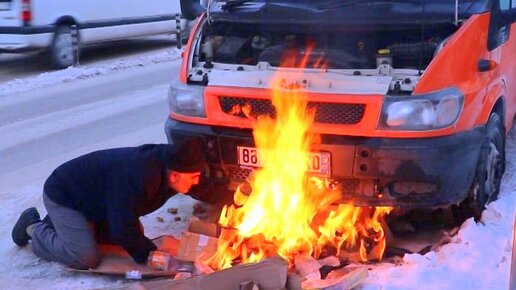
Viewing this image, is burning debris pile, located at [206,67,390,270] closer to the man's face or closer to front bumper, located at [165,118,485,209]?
front bumper, located at [165,118,485,209]

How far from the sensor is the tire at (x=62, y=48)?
44.0 feet

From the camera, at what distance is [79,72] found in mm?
13281

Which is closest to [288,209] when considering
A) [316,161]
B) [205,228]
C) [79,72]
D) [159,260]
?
[316,161]

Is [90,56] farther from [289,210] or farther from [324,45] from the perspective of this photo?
[289,210]

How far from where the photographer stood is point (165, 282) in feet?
14.1

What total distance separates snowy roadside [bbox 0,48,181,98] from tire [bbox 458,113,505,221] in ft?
25.8

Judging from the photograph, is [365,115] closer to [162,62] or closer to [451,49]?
[451,49]

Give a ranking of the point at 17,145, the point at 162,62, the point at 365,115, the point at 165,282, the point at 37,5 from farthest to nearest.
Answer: the point at 162,62 → the point at 37,5 → the point at 17,145 → the point at 365,115 → the point at 165,282

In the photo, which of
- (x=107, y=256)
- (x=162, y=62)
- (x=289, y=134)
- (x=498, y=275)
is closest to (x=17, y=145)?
(x=107, y=256)

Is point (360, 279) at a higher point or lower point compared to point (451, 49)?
lower

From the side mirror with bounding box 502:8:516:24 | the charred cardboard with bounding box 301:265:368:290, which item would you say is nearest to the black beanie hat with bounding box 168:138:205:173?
the charred cardboard with bounding box 301:265:368:290

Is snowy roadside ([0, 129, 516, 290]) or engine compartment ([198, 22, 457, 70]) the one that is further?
engine compartment ([198, 22, 457, 70])

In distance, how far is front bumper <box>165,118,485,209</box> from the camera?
189 inches

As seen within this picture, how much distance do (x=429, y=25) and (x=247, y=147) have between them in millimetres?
1397
